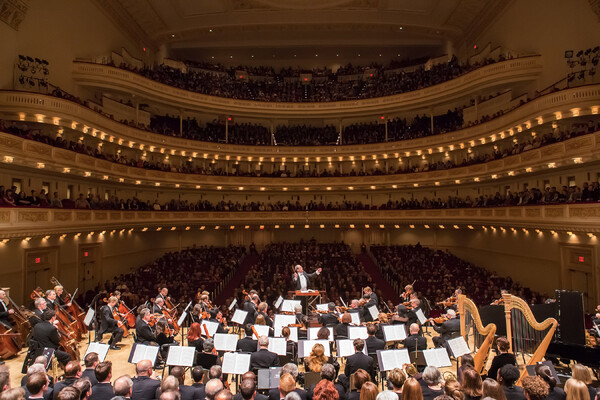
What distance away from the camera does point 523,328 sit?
10695 millimetres

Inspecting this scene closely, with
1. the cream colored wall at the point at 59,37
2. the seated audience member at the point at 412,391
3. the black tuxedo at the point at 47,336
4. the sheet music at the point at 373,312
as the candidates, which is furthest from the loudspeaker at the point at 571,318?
the cream colored wall at the point at 59,37

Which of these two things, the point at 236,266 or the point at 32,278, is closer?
the point at 32,278

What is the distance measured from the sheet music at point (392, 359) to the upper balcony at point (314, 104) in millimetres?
23835

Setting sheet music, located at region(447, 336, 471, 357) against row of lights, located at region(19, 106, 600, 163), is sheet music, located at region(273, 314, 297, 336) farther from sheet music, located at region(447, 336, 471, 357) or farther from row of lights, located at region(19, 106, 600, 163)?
row of lights, located at region(19, 106, 600, 163)

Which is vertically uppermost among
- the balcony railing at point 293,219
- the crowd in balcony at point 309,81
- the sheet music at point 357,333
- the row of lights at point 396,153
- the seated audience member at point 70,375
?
the crowd in balcony at point 309,81

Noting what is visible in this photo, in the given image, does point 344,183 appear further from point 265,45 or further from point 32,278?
point 32,278

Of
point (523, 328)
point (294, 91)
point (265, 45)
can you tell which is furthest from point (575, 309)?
point (265, 45)

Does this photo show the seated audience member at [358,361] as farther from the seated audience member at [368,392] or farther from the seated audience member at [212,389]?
the seated audience member at [212,389]

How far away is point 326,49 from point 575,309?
37.9 metres

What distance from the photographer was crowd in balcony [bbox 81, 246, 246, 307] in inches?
803

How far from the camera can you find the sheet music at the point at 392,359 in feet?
26.2

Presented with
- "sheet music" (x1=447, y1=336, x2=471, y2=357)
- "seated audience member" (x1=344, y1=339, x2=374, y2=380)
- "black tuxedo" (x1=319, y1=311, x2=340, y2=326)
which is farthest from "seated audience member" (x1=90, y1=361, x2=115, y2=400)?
"sheet music" (x1=447, y1=336, x2=471, y2=357)

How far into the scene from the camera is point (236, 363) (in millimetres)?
8125

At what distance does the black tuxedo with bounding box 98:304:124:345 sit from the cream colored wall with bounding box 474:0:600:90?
82.4 feet
